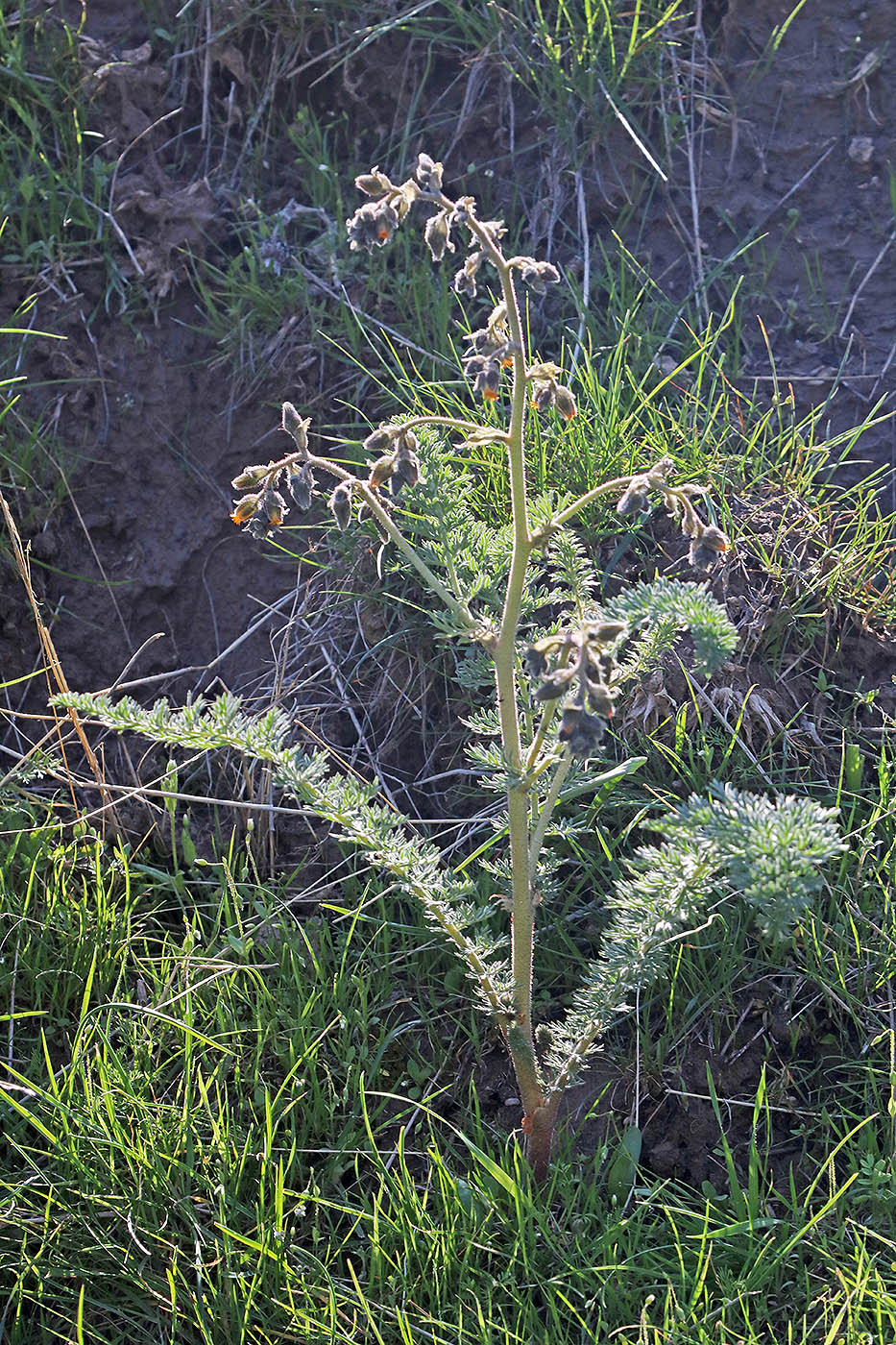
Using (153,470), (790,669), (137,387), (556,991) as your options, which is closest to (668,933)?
(556,991)

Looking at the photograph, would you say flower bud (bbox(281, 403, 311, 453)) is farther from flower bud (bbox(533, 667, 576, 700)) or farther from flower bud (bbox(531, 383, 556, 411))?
flower bud (bbox(533, 667, 576, 700))

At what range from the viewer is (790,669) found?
257cm

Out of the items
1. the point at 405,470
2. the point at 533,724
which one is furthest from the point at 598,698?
the point at 533,724

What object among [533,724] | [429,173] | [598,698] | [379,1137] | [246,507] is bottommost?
[379,1137]

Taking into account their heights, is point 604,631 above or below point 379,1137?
above

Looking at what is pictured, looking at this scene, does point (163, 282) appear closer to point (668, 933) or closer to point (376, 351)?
point (376, 351)

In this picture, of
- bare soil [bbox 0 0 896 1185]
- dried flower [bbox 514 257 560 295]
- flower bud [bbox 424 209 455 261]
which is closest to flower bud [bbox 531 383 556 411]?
dried flower [bbox 514 257 560 295]

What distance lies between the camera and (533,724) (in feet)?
6.69

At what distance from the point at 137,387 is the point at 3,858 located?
1.43 metres

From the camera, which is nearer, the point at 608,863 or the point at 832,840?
the point at 832,840

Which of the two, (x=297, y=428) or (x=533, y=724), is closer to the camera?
(x=297, y=428)

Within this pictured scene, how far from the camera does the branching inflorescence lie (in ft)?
4.85

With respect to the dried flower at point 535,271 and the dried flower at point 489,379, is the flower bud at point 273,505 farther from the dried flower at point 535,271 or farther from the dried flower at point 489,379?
the dried flower at point 535,271

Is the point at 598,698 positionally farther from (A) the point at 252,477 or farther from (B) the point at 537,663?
(A) the point at 252,477
